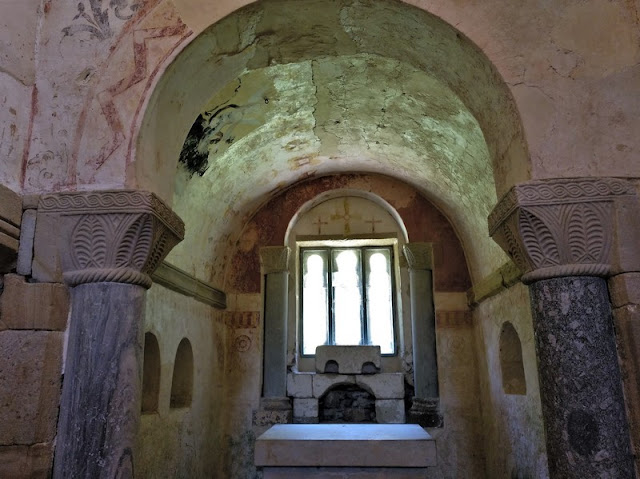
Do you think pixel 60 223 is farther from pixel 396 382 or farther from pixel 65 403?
pixel 396 382

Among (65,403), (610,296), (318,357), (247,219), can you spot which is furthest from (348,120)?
(65,403)

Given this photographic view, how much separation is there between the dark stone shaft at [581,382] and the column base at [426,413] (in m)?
4.24

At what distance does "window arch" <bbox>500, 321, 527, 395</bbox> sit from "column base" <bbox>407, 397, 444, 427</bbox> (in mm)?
1301

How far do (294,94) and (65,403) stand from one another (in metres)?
3.76

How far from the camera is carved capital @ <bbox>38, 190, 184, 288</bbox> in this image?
3.30 metres

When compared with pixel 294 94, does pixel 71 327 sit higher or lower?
lower

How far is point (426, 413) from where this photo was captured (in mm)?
7172

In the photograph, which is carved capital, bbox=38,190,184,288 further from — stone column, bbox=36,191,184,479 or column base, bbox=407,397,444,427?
column base, bbox=407,397,444,427

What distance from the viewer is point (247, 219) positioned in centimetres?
799

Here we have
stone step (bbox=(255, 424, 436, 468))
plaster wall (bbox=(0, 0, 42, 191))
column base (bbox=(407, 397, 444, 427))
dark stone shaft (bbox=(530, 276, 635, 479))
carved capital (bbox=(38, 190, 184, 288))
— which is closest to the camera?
dark stone shaft (bbox=(530, 276, 635, 479))

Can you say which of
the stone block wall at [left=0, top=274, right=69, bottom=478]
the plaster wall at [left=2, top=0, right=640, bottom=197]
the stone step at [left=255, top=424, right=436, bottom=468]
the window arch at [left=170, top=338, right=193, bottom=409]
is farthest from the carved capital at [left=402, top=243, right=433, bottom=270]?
the stone block wall at [left=0, top=274, right=69, bottom=478]

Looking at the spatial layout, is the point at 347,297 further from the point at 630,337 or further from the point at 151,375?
the point at 630,337

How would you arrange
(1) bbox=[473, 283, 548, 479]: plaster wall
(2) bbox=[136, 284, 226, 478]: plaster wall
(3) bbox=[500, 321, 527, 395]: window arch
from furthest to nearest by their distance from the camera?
(3) bbox=[500, 321, 527, 395]: window arch
(2) bbox=[136, 284, 226, 478]: plaster wall
(1) bbox=[473, 283, 548, 479]: plaster wall

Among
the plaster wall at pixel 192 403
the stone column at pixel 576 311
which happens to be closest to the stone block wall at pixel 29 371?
the plaster wall at pixel 192 403
